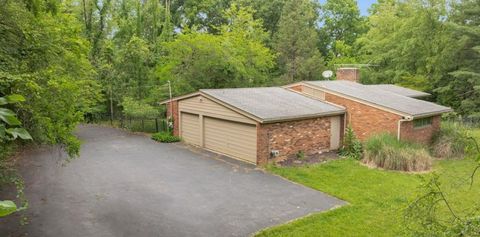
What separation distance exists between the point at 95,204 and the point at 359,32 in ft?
133

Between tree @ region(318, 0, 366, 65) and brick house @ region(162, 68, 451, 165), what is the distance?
25.2 meters

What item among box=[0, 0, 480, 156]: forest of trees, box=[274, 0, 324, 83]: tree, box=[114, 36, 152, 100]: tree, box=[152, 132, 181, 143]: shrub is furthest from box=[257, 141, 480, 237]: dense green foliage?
box=[274, 0, 324, 83]: tree

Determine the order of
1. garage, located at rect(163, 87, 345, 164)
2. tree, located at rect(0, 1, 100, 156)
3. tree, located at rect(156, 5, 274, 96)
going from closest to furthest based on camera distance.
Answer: tree, located at rect(0, 1, 100, 156) < garage, located at rect(163, 87, 345, 164) < tree, located at rect(156, 5, 274, 96)

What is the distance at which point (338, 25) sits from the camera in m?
42.6

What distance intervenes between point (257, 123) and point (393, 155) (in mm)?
5147

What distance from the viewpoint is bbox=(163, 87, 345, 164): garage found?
13.7 meters

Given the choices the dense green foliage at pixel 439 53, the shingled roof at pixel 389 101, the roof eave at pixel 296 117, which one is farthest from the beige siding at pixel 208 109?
the dense green foliage at pixel 439 53

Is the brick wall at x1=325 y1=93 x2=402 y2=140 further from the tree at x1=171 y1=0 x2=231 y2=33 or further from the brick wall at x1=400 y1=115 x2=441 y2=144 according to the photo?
the tree at x1=171 y1=0 x2=231 y2=33

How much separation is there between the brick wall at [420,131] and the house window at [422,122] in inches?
5.5

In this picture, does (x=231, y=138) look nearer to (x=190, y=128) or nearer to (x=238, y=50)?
(x=190, y=128)

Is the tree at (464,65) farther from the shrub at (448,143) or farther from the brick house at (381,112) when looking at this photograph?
the brick house at (381,112)

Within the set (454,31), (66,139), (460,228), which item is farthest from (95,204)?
(454,31)

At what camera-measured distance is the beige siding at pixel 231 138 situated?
13898mm

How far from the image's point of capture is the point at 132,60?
77.8 ft
